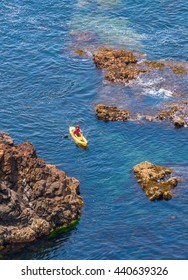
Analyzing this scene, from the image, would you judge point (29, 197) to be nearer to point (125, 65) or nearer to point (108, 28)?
point (125, 65)

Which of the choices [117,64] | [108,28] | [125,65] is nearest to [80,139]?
[117,64]

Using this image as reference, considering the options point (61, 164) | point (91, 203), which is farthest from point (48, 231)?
point (61, 164)

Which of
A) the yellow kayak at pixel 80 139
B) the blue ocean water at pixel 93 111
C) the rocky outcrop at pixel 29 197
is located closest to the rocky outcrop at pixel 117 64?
the blue ocean water at pixel 93 111

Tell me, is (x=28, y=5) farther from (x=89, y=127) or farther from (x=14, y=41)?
(x=89, y=127)

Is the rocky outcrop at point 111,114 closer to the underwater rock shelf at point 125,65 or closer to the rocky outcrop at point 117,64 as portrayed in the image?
the underwater rock shelf at point 125,65

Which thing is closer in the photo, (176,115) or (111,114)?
(111,114)

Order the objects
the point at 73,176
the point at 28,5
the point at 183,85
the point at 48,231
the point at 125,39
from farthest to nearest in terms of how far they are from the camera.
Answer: the point at 28,5, the point at 125,39, the point at 183,85, the point at 73,176, the point at 48,231
